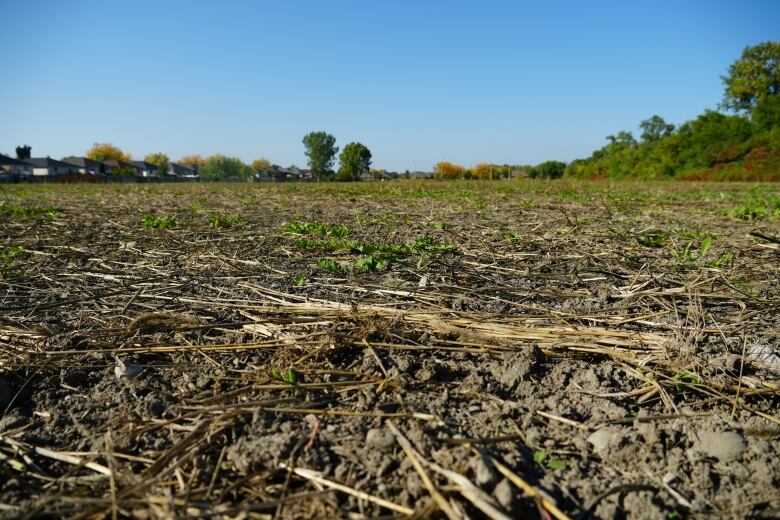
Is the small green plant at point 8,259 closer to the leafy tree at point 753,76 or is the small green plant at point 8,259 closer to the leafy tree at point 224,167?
the leafy tree at point 753,76

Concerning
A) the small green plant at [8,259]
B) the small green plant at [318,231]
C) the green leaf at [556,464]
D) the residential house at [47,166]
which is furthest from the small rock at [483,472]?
the residential house at [47,166]

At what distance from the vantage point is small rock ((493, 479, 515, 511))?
139 centimetres

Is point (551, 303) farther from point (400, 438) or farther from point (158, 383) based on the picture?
point (158, 383)

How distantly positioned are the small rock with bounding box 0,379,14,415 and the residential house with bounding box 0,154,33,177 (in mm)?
97544

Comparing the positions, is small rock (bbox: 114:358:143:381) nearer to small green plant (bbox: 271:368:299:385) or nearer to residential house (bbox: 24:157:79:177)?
small green plant (bbox: 271:368:299:385)

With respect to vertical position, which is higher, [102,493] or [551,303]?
[551,303]

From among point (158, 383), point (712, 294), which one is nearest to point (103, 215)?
point (158, 383)

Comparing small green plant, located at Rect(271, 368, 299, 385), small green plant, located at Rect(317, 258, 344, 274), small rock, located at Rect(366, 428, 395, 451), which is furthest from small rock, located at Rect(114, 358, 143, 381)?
small green plant, located at Rect(317, 258, 344, 274)

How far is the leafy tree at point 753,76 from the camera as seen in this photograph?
184ft

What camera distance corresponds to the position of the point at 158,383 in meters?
2.20

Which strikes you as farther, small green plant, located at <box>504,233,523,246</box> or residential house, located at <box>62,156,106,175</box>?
residential house, located at <box>62,156,106,175</box>

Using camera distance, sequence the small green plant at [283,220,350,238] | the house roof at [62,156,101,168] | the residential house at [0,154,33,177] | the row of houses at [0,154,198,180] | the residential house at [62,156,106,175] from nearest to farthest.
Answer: the small green plant at [283,220,350,238]
the residential house at [0,154,33,177]
the row of houses at [0,154,198,180]
the residential house at [62,156,106,175]
the house roof at [62,156,101,168]

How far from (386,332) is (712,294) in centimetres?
224

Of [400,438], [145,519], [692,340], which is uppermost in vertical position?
[692,340]
